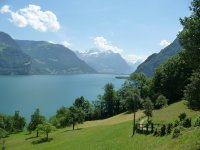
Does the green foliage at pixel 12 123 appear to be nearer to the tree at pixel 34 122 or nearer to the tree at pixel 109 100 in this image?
the tree at pixel 34 122

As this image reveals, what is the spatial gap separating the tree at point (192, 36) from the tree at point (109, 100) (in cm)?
9591

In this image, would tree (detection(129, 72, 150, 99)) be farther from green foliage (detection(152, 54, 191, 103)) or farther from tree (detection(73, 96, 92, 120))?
tree (detection(73, 96, 92, 120))

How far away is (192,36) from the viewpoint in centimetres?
2298

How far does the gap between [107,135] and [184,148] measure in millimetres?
30996

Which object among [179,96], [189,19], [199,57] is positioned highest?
[189,19]

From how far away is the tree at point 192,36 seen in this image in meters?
22.7

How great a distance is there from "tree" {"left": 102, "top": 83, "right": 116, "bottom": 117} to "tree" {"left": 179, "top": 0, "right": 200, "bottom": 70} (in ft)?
315

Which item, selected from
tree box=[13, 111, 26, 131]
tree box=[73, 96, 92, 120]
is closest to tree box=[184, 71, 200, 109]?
A: tree box=[73, 96, 92, 120]

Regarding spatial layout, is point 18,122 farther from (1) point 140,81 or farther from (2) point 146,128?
(2) point 146,128

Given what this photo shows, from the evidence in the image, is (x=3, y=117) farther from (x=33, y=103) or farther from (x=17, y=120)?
(x=33, y=103)

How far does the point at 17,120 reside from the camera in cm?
10569

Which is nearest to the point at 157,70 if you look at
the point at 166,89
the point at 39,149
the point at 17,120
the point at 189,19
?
the point at 166,89

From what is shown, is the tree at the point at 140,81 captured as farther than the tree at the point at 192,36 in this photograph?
Yes

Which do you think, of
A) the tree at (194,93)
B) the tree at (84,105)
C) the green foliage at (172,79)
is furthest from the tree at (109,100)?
the tree at (194,93)
